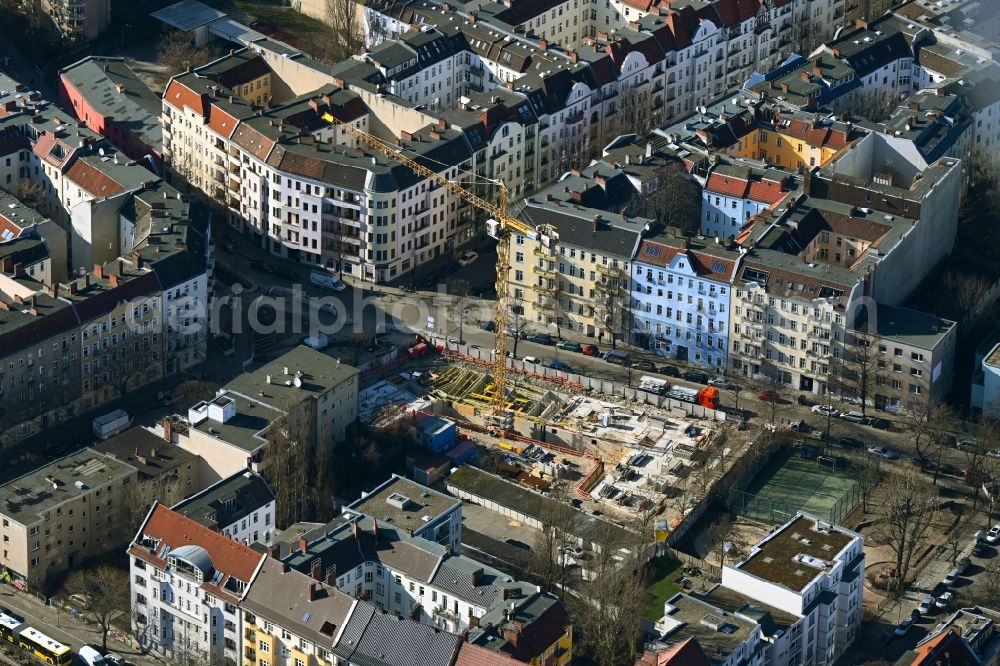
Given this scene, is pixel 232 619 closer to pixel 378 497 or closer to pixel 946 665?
pixel 378 497

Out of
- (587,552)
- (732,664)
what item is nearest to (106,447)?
(587,552)

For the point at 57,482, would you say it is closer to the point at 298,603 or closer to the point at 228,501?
the point at 228,501

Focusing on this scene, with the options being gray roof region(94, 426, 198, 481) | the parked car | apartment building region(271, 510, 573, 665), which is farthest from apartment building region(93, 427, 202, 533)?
the parked car

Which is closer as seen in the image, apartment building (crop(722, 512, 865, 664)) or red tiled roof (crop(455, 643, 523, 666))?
red tiled roof (crop(455, 643, 523, 666))

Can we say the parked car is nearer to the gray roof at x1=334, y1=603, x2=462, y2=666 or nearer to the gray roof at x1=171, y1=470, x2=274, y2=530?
the gray roof at x1=334, y1=603, x2=462, y2=666

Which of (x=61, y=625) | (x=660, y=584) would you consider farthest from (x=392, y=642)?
(x=61, y=625)

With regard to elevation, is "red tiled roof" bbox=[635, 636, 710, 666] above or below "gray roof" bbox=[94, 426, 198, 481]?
above

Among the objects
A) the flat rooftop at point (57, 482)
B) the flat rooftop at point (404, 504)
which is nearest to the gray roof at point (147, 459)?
the flat rooftop at point (57, 482)
